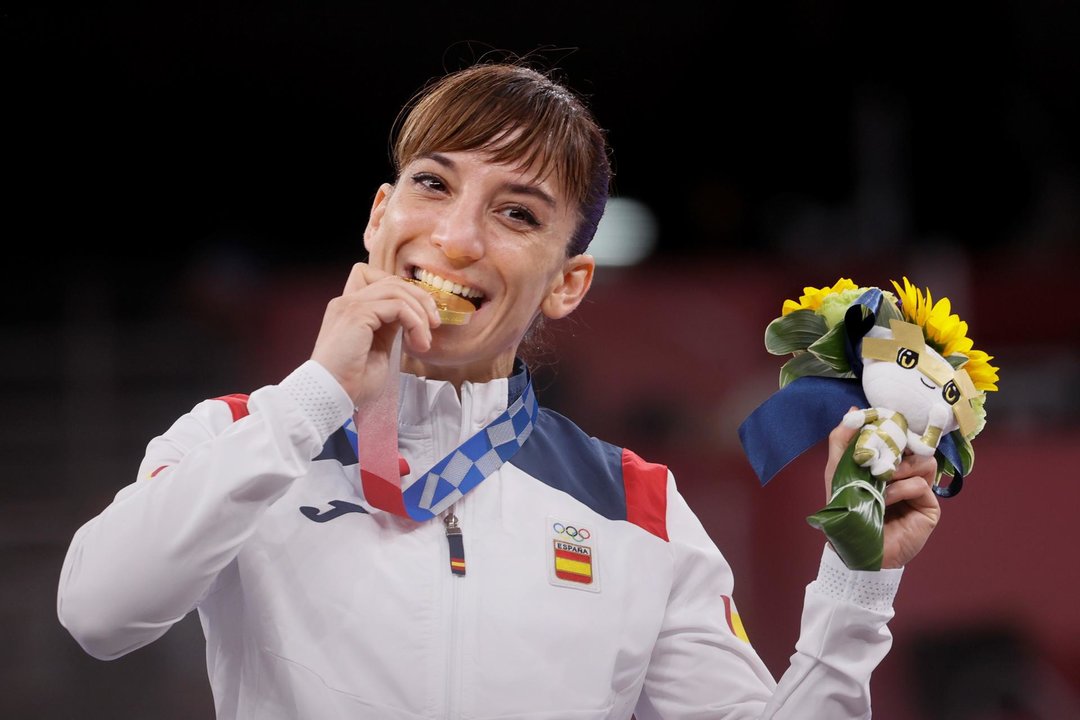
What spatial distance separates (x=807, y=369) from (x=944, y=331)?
0.53ft

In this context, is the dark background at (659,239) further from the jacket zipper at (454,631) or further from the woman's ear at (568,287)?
the jacket zipper at (454,631)

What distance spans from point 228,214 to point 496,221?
475cm

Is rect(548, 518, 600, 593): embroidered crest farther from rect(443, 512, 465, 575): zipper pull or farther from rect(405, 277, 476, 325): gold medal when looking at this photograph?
rect(405, 277, 476, 325): gold medal

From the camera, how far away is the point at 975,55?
20.6 feet

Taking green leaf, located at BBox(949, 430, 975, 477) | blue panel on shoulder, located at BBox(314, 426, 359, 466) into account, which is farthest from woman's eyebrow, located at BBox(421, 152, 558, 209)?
green leaf, located at BBox(949, 430, 975, 477)

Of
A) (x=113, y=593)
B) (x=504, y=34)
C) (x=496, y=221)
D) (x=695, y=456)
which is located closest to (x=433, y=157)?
(x=496, y=221)

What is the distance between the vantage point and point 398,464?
1416 mm

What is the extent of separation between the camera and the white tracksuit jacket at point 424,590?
122 centimetres

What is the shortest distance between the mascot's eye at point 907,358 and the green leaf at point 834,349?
6cm

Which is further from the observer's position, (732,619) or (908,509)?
(732,619)

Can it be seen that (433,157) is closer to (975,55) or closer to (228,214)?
(228,214)

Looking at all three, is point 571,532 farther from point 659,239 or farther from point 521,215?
point 659,239

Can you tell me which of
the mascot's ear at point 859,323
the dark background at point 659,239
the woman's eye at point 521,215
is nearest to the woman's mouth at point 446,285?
the woman's eye at point 521,215

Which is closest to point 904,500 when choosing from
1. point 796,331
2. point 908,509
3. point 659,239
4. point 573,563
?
point 908,509
